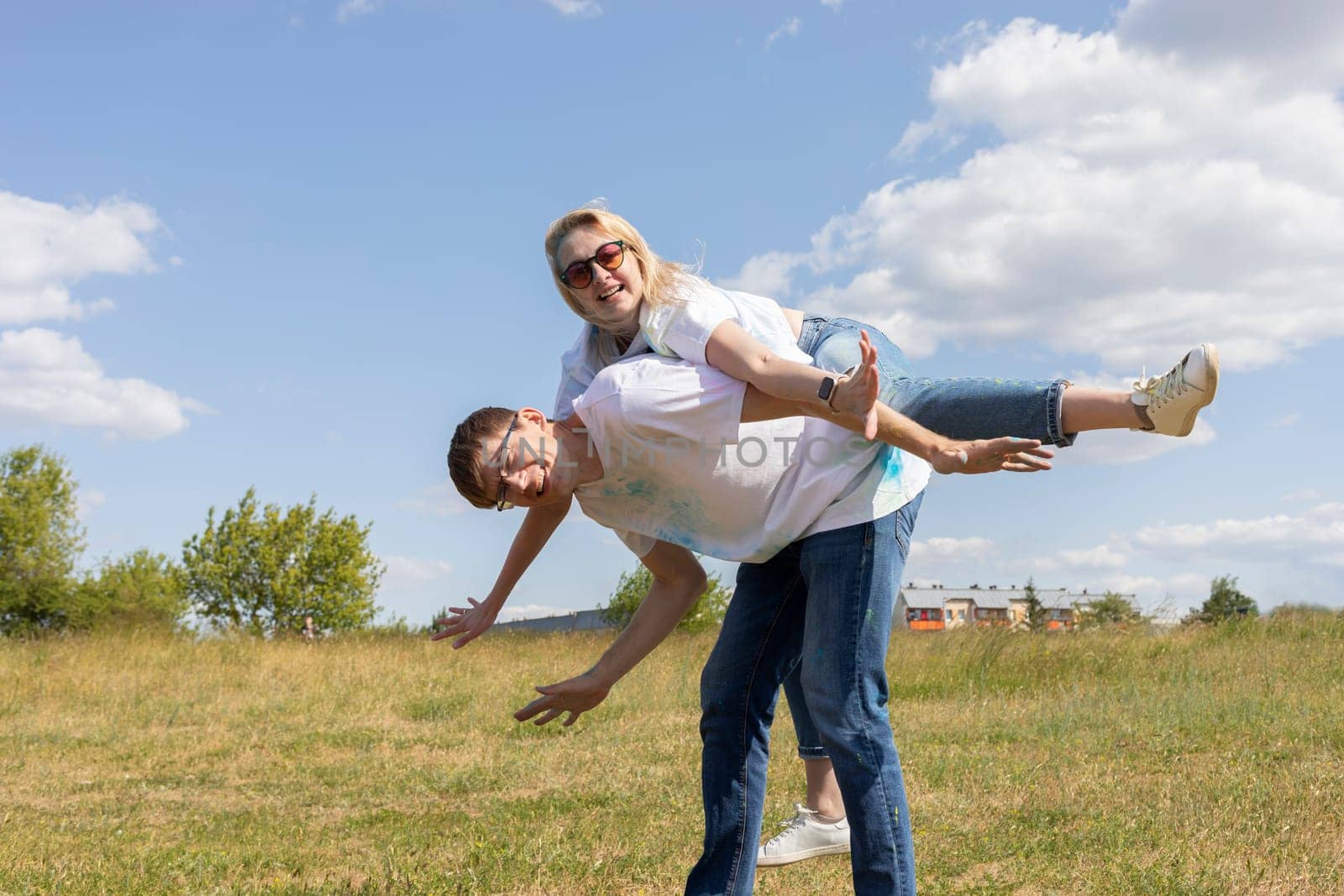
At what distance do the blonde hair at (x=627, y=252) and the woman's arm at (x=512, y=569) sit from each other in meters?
0.52

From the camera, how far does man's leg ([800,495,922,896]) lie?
2.64 m

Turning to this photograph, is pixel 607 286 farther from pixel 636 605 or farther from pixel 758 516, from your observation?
pixel 636 605

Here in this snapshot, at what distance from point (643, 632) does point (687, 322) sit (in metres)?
1.06

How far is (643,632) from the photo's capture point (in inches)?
128

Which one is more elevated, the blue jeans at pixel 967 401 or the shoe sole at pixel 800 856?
the blue jeans at pixel 967 401

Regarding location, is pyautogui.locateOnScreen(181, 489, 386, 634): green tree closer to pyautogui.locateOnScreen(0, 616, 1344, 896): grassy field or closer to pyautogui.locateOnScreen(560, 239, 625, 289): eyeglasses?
pyautogui.locateOnScreen(0, 616, 1344, 896): grassy field

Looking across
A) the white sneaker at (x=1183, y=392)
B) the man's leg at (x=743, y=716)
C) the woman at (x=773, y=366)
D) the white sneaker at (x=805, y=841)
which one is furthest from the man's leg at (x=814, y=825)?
the white sneaker at (x=1183, y=392)

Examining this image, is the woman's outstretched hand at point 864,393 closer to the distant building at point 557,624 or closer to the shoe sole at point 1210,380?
the shoe sole at point 1210,380

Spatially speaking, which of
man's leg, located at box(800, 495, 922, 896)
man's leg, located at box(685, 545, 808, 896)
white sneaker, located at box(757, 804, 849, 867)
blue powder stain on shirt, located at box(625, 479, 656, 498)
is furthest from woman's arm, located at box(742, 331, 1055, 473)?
white sneaker, located at box(757, 804, 849, 867)

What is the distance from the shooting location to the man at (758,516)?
8.60ft

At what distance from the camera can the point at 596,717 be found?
8891 mm

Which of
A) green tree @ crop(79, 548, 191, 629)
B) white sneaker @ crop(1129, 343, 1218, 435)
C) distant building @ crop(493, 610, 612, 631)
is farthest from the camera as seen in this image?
green tree @ crop(79, 548, 191, 629)

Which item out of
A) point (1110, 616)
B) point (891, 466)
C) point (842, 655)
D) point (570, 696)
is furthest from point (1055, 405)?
point (1110, 616)

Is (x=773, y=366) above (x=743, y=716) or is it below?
above
